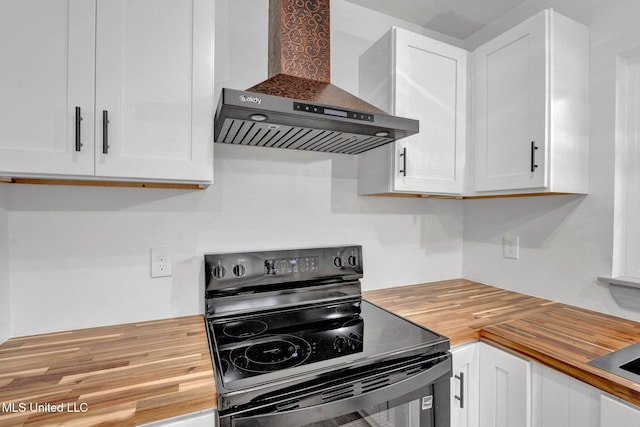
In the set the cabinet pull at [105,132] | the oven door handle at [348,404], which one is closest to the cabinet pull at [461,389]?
the oven door handle at [348,404]

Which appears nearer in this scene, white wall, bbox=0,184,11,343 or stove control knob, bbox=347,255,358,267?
white wall, bbox=0,184,11,343

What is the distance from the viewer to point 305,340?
1.17m

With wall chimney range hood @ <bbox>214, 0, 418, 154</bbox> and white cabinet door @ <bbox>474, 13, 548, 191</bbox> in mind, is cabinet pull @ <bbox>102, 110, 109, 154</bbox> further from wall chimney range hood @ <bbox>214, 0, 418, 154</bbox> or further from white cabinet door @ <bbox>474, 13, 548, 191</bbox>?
white cabinet door @ <bbox>474, 13, 548, 191</bbox>

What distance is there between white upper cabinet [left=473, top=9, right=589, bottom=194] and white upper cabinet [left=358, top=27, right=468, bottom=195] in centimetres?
→ 16

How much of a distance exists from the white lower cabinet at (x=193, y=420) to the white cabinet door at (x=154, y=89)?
698 mm

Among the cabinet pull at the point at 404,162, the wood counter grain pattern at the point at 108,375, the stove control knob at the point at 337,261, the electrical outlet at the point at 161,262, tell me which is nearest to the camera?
the wood counter grain pattern at the point at 108,375

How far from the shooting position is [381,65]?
160cm

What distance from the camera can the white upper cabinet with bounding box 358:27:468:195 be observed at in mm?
1511

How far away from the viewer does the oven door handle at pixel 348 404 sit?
0.83 m

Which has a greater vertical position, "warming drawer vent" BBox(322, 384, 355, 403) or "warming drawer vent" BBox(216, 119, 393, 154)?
"warming drawer vent" BBox(216, 119, 393, 154)

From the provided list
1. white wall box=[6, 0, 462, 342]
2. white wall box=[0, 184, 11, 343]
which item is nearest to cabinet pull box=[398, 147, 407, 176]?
white wall box=[6, 0, 462, 342]

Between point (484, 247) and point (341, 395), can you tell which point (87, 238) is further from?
point (484, 247)

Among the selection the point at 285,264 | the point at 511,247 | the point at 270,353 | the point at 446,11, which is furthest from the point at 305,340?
the point at 446,11

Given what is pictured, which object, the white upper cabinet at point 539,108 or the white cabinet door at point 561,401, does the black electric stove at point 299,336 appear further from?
the white upper cabinet at point 539,108
